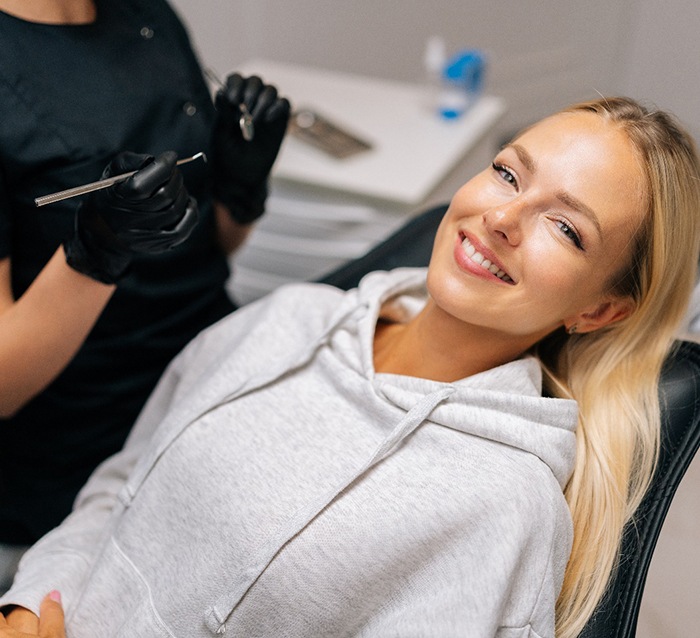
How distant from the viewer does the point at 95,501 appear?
1104 mm

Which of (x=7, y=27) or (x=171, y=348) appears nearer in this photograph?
(x=7, y=27)

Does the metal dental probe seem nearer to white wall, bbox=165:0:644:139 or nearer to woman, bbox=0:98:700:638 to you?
woman, bbox=0:98:700:638

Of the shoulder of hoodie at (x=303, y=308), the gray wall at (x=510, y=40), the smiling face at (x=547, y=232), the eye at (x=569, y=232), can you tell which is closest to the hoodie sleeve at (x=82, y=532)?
the shoulder of hoodie at (x=303, y=308)

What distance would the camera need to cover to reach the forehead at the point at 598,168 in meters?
0.86

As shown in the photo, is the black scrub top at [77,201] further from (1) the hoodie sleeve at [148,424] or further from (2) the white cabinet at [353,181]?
(2) the white cabinet at [353,181]

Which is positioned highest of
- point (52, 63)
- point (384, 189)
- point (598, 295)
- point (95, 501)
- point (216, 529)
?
point (52, 63)

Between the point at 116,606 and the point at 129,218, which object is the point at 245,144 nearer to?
the point at 129,218

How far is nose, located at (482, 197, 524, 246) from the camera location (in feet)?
2.88

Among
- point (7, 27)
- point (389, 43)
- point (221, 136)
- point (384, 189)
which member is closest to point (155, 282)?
point (221, 136)

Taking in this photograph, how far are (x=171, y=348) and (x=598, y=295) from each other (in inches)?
25.6

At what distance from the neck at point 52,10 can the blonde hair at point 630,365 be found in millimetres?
655

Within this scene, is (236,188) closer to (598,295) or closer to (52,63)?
(52,63)

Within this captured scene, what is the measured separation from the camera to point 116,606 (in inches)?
37.4

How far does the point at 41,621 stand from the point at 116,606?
86mm
